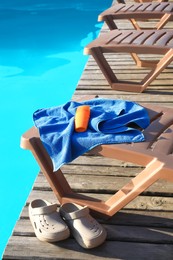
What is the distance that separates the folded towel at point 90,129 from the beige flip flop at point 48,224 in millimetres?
197

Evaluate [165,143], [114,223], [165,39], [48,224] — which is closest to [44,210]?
[48,224]

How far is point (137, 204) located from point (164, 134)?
40 centimetres

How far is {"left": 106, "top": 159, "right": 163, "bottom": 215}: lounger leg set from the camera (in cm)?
204

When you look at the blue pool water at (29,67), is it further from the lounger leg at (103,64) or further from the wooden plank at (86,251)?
the wooden plank at (86,251)

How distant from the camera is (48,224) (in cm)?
218

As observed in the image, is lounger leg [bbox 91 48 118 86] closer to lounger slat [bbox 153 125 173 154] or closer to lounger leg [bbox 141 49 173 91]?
lounger leg [bbox 141 49 173 91]

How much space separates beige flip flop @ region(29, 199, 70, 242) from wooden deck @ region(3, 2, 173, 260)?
0.05 metres

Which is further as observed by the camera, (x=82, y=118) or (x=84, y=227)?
(x=82, y=118)

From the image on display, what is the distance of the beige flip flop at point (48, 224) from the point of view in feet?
7.09

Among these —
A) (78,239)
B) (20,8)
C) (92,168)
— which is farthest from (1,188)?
(20,8)

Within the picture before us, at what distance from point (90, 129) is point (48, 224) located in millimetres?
478

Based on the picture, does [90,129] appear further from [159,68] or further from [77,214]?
[159,68]

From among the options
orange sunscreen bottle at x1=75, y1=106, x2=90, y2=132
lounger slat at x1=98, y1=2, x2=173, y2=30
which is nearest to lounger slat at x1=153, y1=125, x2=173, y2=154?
orange sunscreen bottle at x1=75, y1=106, x2=90, y2=132

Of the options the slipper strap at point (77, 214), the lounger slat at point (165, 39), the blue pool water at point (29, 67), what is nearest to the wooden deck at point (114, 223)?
the slipper strap at point (77, 214)
